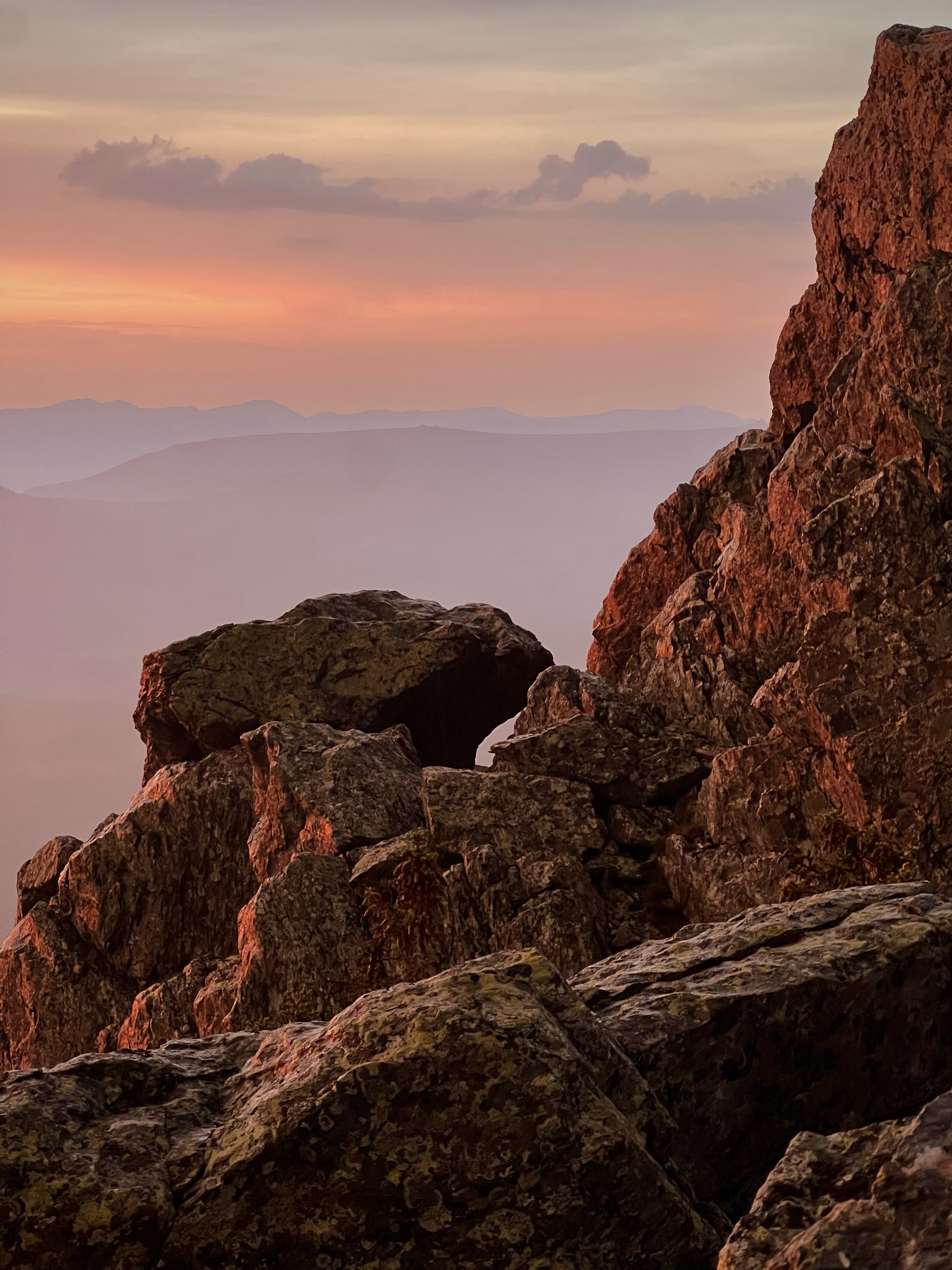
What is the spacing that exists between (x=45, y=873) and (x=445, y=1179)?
118 ft

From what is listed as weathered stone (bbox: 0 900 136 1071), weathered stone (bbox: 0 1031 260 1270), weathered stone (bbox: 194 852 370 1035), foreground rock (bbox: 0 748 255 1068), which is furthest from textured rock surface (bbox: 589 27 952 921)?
weathered stone (bbox: 0 900 136 1071)

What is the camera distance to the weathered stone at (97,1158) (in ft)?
40.0

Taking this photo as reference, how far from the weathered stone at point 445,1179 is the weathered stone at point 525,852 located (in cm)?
1766

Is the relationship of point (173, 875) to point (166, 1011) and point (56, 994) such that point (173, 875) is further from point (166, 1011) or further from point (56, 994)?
point (56, 994)

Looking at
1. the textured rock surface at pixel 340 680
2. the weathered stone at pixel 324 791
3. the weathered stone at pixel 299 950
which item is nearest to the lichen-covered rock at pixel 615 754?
the weathered stone at pixel 324 791

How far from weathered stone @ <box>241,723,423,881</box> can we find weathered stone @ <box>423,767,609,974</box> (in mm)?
1876

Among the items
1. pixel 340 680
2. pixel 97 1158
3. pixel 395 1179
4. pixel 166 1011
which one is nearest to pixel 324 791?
pixel 340 680

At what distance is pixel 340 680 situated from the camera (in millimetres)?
42812

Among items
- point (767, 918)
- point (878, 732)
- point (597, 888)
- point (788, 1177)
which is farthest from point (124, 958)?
point (788, 1177)

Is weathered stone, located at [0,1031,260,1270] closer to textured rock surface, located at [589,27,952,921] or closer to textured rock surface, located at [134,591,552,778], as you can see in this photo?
textured rock surface, located at [589,27,952,921]

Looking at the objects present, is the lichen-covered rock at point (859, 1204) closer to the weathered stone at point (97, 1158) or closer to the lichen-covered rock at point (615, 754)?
the weathered stone at point (97, 1158)

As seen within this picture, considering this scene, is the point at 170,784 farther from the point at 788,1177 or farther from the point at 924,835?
the point at 788,1177

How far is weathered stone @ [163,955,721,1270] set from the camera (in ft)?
40.2

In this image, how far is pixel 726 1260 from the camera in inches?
391
